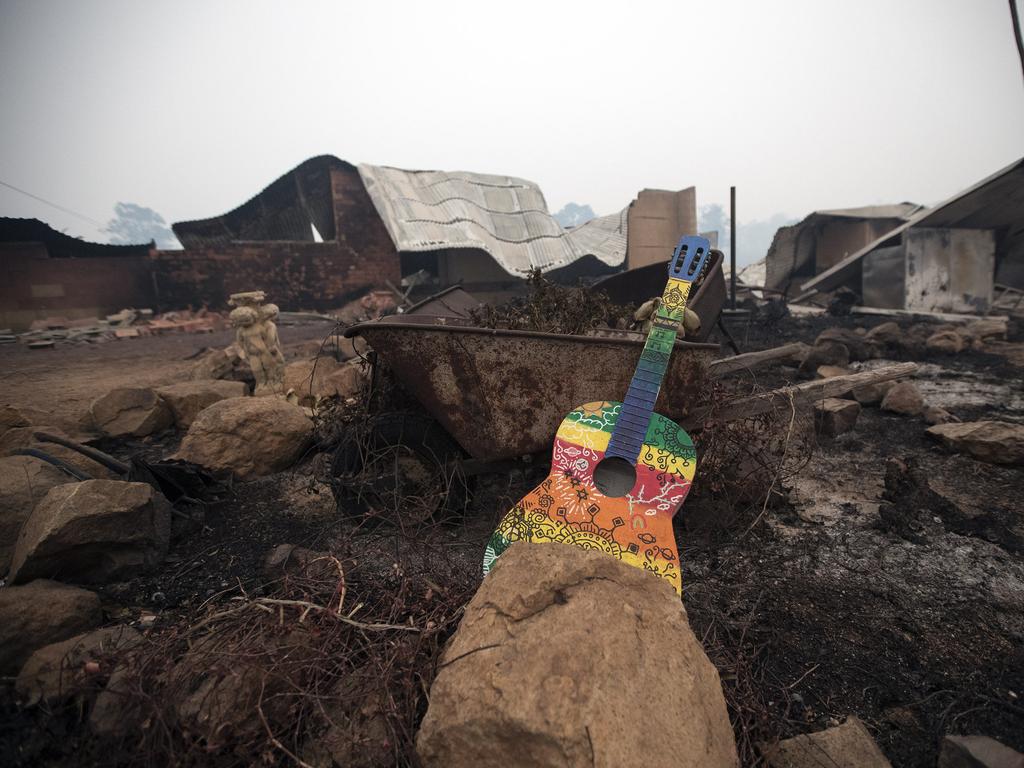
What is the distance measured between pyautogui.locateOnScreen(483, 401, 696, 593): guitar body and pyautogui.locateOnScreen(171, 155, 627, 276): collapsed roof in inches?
395

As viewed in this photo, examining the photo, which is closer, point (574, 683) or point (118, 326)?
point (574, 683)

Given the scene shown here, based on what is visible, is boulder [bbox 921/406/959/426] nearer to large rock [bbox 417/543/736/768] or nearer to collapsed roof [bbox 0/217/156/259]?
large rock [bbox 417/543/736/768]

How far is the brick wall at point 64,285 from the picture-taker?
1050 cm

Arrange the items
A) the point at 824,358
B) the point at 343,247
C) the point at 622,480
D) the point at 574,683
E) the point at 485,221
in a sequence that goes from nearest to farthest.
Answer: the point at 574,683, the point at 622,480, the point at 824,358, the point at 343,247, the point at 485,221

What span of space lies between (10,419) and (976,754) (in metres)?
5.26

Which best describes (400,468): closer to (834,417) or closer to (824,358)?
(834,417)

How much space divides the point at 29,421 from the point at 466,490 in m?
3.45

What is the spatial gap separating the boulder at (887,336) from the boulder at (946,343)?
1.17ft

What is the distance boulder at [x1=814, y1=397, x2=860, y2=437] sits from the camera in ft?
12.2

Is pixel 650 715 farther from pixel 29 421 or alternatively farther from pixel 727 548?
pixel 29 421

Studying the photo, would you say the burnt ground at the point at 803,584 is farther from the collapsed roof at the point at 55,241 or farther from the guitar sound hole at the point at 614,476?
the collapsed roof at the point at 55,241

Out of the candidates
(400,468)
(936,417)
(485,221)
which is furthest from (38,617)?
(485,221)

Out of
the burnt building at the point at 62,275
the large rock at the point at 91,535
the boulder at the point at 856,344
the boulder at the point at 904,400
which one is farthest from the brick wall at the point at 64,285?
the boulder at the point at 904,400

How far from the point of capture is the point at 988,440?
3109mm
